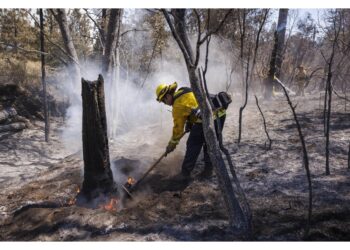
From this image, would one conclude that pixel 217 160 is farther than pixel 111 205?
No

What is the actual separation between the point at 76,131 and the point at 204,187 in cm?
605

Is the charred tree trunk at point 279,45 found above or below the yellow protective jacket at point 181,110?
above

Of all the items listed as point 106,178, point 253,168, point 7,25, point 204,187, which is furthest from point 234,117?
point 7,25

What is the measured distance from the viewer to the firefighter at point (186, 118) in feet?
16.7

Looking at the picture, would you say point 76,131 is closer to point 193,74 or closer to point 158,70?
point 158,70

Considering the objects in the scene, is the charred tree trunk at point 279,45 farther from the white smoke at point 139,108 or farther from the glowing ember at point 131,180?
the glowing ember at point 131,180

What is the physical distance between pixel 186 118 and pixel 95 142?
4.55 feet

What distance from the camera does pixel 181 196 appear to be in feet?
16.3

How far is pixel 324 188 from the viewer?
193 inches

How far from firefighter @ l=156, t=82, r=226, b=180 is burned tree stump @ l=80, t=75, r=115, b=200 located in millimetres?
945

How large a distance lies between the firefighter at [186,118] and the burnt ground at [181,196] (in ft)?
1.03

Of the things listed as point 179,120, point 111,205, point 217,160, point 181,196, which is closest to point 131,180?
point 111,205

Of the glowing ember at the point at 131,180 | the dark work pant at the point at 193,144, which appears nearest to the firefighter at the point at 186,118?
the dark work pant at the point at 193,144

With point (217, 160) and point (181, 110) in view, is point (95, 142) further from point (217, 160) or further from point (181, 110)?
point (217, 160)
